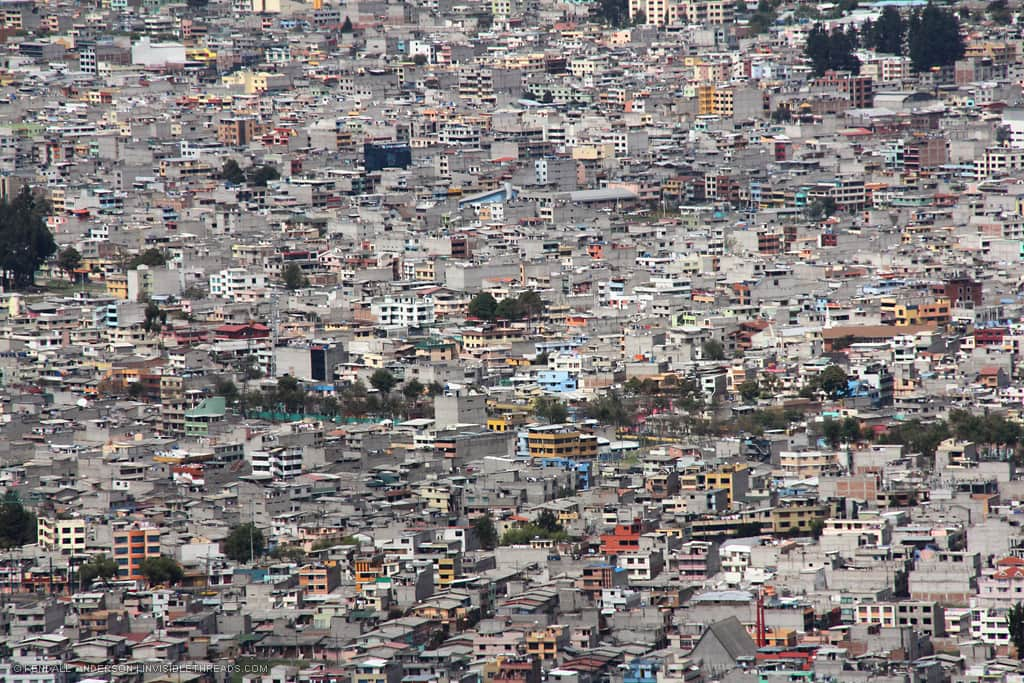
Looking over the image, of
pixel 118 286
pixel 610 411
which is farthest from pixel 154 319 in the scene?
pixel 610 411

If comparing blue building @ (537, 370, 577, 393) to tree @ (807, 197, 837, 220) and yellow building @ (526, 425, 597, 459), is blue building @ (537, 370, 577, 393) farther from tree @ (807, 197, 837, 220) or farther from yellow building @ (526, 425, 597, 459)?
tree @ (807, 197, 837, 220)

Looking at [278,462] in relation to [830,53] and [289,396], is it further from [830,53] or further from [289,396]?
[830,53]

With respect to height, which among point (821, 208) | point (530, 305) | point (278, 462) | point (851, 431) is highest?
point (278, 462)

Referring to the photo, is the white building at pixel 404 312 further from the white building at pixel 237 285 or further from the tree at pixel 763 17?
the tree at pixel 763 17

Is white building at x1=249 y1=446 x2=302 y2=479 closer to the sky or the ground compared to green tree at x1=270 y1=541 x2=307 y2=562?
closer to the ground

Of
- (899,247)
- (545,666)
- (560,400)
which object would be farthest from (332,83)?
(545,666)

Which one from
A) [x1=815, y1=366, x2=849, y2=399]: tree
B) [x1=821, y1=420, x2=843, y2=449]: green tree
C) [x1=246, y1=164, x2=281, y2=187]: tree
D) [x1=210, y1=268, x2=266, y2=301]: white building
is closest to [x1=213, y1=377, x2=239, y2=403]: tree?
[x1=815, y1=366, x2=849, y2=399]: tree
